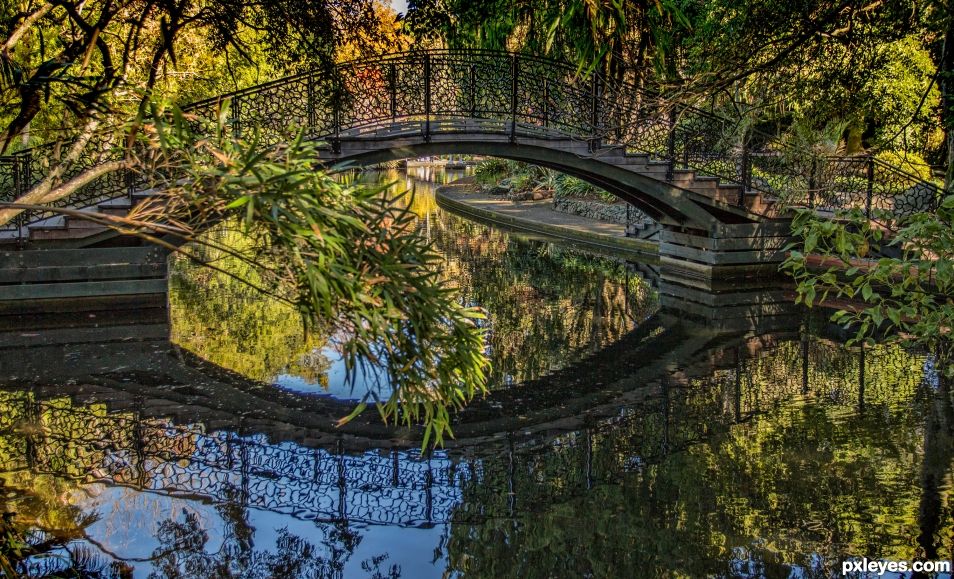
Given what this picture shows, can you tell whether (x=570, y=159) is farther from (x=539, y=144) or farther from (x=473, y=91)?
(x=473, y=91)

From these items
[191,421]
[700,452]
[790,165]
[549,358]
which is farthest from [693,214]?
[191,421]

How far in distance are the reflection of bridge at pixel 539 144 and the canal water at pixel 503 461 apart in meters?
3.15

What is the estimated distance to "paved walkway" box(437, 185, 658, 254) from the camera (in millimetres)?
21438

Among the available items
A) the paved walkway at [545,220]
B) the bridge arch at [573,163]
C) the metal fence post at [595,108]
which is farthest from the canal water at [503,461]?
the paved walkway at [545,220]

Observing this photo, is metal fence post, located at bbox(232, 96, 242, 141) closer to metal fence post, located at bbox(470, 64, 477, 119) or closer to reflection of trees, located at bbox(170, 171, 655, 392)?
reflection of trees, located at bbox(170, 171, 655, 392)

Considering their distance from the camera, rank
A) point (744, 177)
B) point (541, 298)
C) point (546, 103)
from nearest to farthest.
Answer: point (546, 103), point (541, 298), point (744, 177)

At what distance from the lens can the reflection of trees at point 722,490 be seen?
6.09 meters

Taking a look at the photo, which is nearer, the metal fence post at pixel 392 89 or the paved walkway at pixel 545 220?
the metal fence post at pixel 392 89

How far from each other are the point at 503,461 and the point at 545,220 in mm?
17569

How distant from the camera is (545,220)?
25.2 meters

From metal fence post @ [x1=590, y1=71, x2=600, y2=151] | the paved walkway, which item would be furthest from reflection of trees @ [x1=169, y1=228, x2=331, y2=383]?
the paved walkway

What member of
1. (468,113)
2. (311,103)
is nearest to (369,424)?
(311,103)

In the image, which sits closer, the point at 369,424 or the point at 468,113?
the point at 369,424

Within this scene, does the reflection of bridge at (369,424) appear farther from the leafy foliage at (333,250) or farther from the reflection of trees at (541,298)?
the leafy foliage at (333,250)
